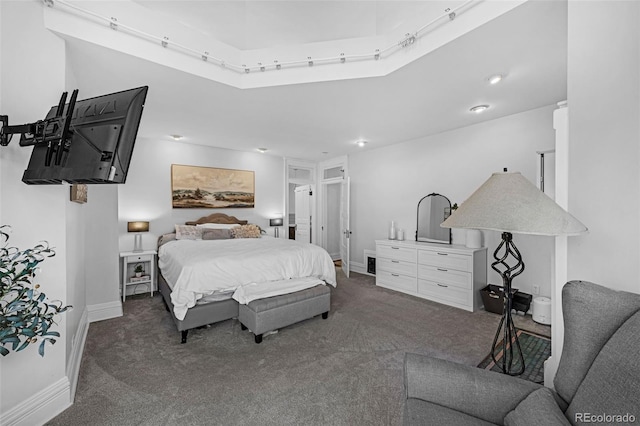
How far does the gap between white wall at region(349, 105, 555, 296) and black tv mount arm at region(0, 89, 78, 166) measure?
14.9 feet

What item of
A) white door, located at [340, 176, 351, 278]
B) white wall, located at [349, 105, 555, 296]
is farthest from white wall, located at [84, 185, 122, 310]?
Answer: white wall, located at [349, 105, 555, 296]

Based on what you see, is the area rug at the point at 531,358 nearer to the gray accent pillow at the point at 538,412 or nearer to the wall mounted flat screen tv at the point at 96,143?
the gray accent pillow at the point at 538,412

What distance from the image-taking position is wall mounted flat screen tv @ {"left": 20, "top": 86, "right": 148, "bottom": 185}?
137 centimetres

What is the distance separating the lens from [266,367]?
2322mm

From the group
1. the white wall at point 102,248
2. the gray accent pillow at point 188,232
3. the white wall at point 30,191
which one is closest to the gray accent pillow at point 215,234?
the gray accent pillow at point 188,232

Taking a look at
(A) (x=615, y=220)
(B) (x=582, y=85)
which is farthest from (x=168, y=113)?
(A) (x=615, y=220)

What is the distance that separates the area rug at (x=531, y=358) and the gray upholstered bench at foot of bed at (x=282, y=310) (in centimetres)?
169

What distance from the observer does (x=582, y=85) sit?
1.41 meters

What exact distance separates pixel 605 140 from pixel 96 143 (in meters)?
2.57

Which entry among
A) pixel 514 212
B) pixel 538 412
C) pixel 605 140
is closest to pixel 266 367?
pixel 538 412

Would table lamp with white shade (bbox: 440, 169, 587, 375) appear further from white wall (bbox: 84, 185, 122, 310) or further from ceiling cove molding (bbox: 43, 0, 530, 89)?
white wall (bbox: 84, 185, 122, 310)

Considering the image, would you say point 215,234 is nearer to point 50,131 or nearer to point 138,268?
point 138,268

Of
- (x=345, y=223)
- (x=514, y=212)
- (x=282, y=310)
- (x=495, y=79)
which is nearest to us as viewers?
(x=514, y=212)

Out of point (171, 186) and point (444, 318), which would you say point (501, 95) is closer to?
point (444, 318)
